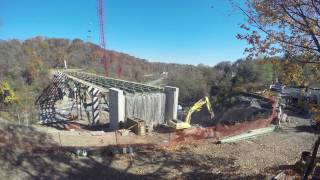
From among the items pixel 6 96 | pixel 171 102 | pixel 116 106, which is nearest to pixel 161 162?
pixel 116 106

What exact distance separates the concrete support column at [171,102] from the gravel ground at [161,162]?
10.5m

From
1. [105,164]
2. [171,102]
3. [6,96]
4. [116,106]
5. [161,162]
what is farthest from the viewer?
[6,96]

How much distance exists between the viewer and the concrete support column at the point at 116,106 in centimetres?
2656

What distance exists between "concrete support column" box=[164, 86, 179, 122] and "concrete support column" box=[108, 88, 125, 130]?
16.1 ft

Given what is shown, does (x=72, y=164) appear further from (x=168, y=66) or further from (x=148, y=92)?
(x=168, y=66)

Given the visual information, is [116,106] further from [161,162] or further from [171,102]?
[161,162]

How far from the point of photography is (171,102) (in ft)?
99.1

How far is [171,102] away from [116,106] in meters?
5.67

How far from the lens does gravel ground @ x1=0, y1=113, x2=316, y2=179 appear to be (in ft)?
46.2

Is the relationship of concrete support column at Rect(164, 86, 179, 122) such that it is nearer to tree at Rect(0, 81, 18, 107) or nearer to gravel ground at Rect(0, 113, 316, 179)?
gravel ground at Rect(0, 113, 316, 179)

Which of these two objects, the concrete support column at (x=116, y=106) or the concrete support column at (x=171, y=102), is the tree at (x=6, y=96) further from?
the concrete support column at (x=171, y=102)

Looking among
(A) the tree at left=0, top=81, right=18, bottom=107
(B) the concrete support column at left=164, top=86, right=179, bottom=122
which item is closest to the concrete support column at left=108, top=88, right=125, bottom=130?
(B) the concrete support column at left=164, top=86, right=179, bottom=122

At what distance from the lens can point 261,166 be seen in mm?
15258

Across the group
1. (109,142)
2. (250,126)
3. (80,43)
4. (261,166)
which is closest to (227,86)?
(250,126)
